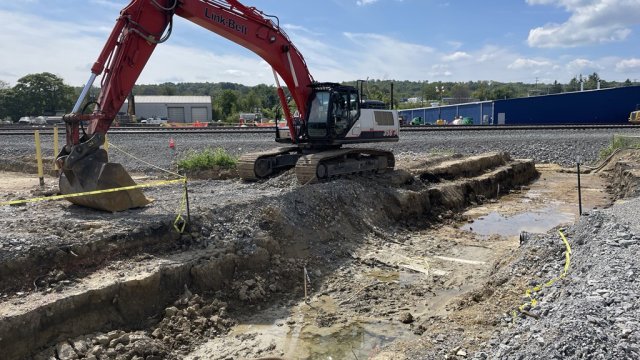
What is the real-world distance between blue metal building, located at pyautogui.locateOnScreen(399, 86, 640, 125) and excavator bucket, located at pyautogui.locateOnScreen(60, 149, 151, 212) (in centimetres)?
4582

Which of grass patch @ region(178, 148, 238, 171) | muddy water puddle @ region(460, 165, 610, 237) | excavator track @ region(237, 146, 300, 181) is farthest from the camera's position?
grass patch @ region(178, 148, 238, 171)

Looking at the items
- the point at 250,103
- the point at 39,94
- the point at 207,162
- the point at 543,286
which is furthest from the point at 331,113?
the point at 250,103

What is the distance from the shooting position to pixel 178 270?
23.0 feet

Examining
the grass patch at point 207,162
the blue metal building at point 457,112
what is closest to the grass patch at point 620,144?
the grass patch at point 207,162

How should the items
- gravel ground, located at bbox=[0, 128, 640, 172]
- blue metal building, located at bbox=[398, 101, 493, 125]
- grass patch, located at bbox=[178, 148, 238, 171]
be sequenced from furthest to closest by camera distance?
blue metal building, located at bbox=[398, 101, 493, 125]
gravel ground, located at bbox=[0, 128, 640, 172]
grass patch, located at bbox=[178, 148, 238, 171]

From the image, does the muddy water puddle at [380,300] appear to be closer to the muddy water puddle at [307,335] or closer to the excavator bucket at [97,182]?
the muddy water puddle at [307,335]

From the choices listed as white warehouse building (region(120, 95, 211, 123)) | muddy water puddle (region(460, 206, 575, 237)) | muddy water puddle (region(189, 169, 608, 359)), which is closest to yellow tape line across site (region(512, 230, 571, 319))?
muddy water puddle (region(189, 169, 608, 359))

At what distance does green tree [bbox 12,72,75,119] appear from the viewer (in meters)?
70.2

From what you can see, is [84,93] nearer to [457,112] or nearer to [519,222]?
[519,222]

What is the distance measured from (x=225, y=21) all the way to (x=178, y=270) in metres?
5.99

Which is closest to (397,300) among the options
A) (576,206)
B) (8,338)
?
(8,338)

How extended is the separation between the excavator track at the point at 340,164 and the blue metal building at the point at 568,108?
37.9 meters

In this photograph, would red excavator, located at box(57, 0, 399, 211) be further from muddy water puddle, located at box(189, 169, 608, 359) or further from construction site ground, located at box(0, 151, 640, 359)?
muddy water puddle, located at box(189, 169, 608, 359)

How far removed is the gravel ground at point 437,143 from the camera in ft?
65.2
